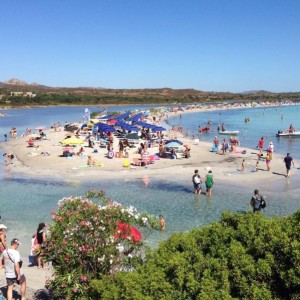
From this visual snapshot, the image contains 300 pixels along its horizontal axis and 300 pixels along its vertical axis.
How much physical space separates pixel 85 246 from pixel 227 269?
3091mm

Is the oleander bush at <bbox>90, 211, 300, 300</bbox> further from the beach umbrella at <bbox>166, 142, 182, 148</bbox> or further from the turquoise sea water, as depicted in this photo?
the beach umbrella at <bbox>166, 142, 182, 148</bbox>

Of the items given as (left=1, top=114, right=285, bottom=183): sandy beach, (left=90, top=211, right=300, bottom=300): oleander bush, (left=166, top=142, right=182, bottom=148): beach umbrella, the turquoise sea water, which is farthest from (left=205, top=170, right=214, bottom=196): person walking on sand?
(left=90, top=211, right=300, bottom=300): oleander bush

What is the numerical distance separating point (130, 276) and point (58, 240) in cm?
216

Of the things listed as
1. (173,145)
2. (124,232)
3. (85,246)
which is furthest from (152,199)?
(85,246)

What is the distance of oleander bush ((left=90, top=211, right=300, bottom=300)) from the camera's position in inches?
226

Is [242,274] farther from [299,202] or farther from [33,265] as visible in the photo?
[299,202]

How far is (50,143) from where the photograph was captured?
42250mm

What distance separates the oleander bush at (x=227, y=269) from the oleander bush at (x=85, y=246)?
87 centimetres

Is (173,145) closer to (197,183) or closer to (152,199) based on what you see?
(197,183)

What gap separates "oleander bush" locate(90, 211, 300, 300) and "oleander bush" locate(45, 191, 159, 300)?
871 millimetres

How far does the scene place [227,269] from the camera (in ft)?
20.3

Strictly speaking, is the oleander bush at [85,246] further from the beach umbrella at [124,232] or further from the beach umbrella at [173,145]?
the beach umbrella at [173,145]

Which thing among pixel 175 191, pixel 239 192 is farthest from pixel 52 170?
pixel 239 192

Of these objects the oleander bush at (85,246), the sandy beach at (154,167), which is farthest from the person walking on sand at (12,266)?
the sandy beach at (154,167)
